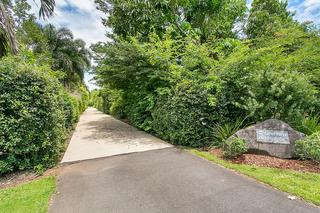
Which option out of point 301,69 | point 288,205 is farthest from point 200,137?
point 301,69

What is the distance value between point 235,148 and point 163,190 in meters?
2.28

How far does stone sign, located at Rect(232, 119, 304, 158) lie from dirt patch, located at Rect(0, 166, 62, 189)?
4.69 m

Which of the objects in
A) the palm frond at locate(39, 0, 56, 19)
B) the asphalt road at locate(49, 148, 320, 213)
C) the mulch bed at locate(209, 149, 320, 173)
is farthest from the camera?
the palm frond at locate(39, 0, 56, 19)

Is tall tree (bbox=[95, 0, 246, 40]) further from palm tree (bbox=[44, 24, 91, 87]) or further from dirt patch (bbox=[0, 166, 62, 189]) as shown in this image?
palm tree (bbox=[44, 24, 91, 87])

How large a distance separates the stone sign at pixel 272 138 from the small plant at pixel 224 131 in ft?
1.59

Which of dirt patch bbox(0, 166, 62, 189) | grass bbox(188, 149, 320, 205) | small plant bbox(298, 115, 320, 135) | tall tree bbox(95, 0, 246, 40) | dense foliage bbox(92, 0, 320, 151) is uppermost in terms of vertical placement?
tall tree bbox(95, 0, 246, 40)

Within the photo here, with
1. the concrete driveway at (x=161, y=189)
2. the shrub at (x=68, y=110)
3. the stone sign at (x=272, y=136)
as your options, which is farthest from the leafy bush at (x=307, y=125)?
the shrub at (x=68, y=110)

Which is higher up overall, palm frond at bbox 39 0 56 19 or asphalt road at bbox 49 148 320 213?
palm frond at bbox 39 0 56 19

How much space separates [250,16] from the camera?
44.1ft

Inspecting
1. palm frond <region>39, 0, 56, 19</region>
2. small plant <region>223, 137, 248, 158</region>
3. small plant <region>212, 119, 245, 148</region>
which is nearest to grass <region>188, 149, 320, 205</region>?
small plant <region>223, 137, 248, 158</region>

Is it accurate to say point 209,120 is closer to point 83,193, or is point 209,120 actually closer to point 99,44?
point 83,193

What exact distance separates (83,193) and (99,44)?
8.48 metres

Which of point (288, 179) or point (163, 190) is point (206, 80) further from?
point (163, 190)

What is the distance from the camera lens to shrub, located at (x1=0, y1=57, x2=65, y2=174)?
3709 millimetres
